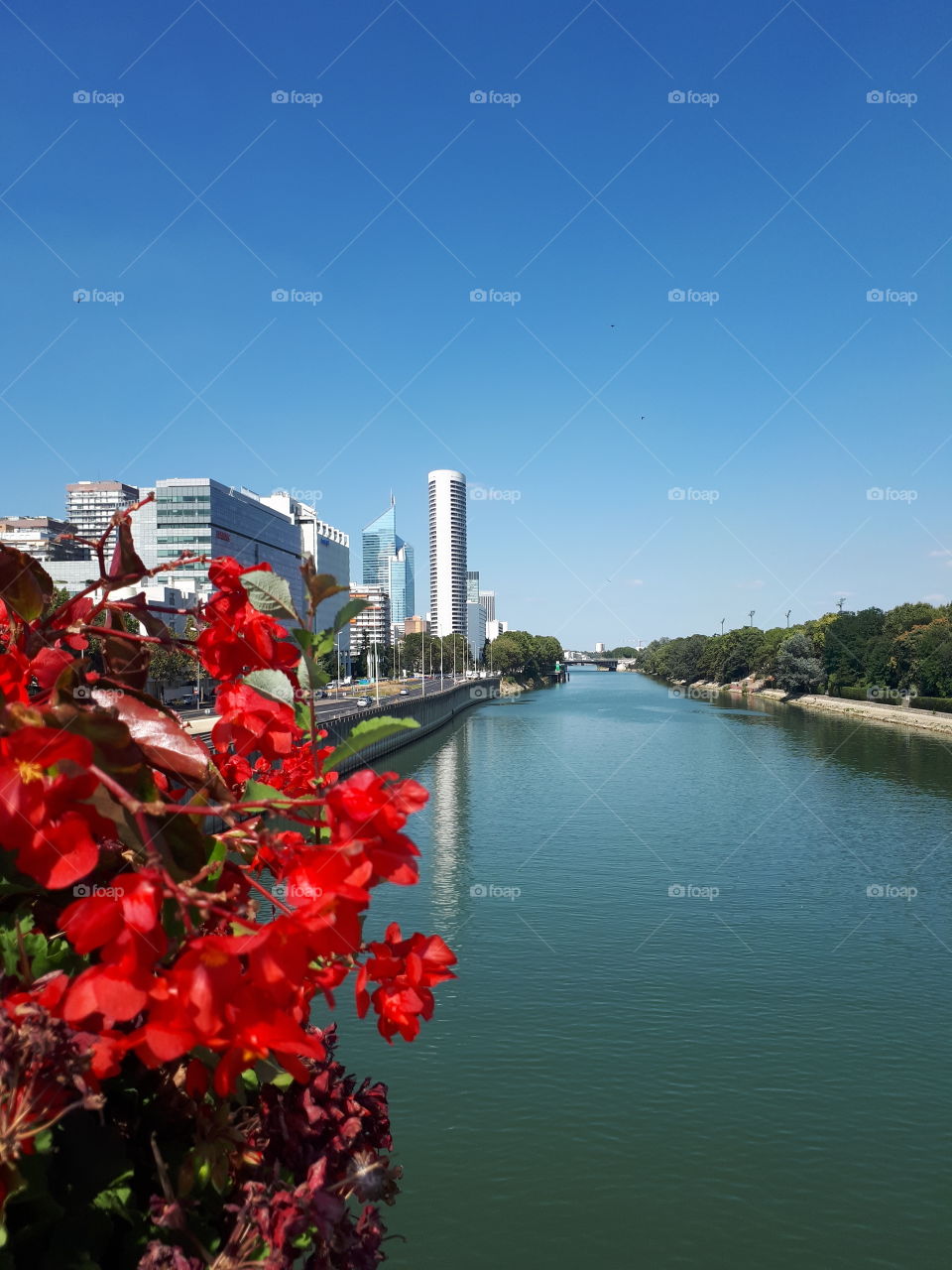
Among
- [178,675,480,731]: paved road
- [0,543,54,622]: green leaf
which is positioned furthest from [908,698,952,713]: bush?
[0,543,54,622]: green leaf

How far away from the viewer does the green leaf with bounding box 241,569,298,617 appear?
1.66 meters

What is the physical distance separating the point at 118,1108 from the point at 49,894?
40 cm

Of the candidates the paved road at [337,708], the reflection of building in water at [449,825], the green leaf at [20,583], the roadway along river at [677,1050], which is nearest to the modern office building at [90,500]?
the paved road at [337,708]

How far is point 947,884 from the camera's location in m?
17.8

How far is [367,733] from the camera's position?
1.60 m

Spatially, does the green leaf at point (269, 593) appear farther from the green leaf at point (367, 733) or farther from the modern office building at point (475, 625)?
the modern office building at point (475, 625)

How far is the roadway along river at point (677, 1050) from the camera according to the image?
7949mm

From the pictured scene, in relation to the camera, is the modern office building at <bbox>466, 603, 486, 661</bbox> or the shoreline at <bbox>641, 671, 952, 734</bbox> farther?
the modern office building at <bbox>466, 603, 486, 661</bbox>

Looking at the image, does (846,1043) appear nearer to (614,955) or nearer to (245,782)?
(614,955)

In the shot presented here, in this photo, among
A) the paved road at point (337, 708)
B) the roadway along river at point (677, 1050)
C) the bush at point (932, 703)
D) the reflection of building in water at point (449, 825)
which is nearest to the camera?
the roadway along river at point (677, 1050)

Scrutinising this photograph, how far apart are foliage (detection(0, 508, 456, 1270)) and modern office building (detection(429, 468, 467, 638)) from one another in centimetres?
16533

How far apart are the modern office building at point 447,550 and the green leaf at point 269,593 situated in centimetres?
16545

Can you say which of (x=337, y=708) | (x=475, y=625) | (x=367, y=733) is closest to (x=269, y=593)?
(x=367, y=733)

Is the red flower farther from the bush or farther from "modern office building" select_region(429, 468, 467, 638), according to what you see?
"modern office building" select_region(429, 468, 467, 638)
